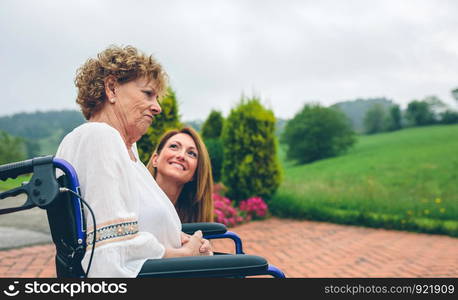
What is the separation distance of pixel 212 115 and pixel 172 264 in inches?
422

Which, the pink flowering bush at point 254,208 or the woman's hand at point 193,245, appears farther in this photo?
the pink flowering bush at point 254,208

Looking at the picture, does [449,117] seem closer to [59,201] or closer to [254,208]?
[254,208]

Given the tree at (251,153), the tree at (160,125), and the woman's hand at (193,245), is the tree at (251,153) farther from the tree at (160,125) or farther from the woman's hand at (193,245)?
the woman's hand at (193,245)

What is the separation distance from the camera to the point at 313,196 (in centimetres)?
905

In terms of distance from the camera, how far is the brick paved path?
4.14 m

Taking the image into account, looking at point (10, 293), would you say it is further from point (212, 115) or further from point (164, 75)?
point (212, 115)

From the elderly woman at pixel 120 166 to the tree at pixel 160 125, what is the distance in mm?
4397

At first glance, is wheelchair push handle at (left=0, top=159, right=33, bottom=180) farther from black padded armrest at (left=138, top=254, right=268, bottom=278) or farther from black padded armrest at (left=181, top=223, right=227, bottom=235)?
black padded armrest at (left=181, top=223, right=227, bottom=235)

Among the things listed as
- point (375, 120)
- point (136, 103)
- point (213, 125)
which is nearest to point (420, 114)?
point (375, 120)

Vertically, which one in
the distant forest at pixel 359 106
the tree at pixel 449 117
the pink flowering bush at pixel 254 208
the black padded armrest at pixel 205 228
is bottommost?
the pink flowering bush at pixel 254 208

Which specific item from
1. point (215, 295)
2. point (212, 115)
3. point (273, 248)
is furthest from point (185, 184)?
point (212, 115)

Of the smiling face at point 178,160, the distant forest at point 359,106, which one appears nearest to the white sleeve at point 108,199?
the smiling face at point 178,160

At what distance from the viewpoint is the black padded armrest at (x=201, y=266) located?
1.21 meters

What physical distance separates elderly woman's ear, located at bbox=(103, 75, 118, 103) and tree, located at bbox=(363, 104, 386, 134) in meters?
47.7
